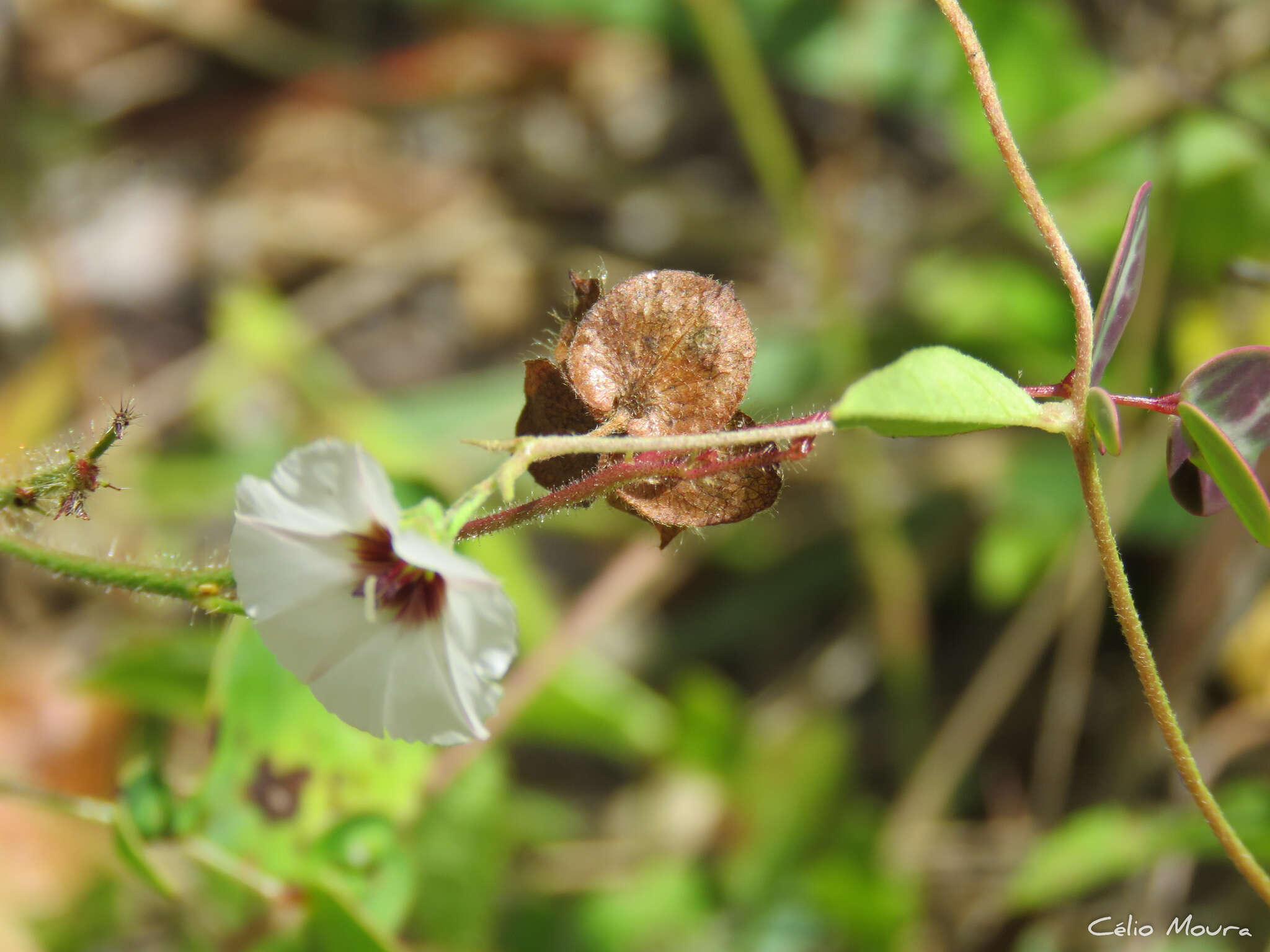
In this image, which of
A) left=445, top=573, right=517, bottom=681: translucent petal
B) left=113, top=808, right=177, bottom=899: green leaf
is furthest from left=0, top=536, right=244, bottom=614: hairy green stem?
left=113, top=808, right=177, bottom=899: green leaf

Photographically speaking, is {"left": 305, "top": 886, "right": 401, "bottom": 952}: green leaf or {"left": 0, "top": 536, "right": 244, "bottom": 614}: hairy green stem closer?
{"left": 0, "top": 536, "right": 244, "bottom": 614}: hairy green stem

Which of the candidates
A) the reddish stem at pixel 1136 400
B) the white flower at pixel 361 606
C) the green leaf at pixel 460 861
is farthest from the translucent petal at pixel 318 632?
the green leaf at pixel 460 861

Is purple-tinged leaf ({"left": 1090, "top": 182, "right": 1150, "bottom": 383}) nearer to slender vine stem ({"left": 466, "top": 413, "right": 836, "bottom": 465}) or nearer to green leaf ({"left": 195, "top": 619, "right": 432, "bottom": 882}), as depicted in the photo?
slender vine stem ({"left": 466, "top": 413, "right": 836, "bottom": 465})

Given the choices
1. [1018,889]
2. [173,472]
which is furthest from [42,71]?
[1018,889]

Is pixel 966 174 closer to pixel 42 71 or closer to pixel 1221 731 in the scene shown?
pixel 1221 731

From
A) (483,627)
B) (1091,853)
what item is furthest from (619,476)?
(1091,853)

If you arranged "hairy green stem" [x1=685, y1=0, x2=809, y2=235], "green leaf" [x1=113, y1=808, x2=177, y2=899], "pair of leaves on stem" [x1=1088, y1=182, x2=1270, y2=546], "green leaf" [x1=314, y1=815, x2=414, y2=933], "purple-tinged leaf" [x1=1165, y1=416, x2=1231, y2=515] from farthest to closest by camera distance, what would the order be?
"hairy green stem" [x1=685, y1=0, x2=809, y2=235] < "green leaf" [x1=314, y1=815, x2=414, y2=933] < "green leaf" [x1=113, y1=808, x2=177, y2=899] < "purple-tinged leaf" [x1=1165, y1=416, x2=1231, y2=515] < "pair of leaves on stem" [x1=1088, y1=182, x2=1270, y2=546]

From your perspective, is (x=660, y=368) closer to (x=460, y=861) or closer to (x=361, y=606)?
(x=361, y=606)
